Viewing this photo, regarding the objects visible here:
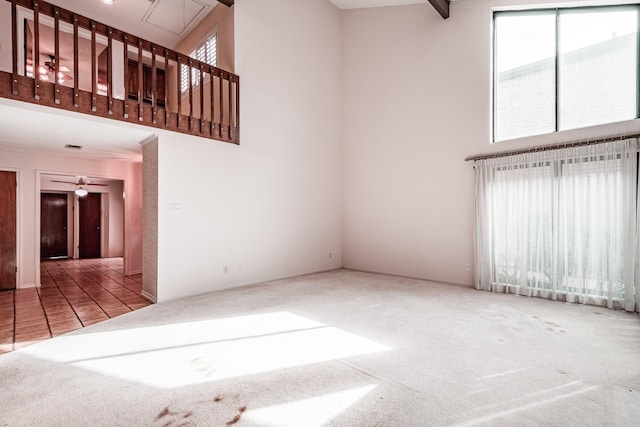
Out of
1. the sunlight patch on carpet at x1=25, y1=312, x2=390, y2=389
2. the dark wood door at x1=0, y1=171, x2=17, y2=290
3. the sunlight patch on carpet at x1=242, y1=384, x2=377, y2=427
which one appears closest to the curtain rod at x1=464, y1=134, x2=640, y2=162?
the sunlight patch on carpet at x1=25, y1=312, x2=390, y2=389

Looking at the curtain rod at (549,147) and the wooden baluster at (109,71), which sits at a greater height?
the wooden baluster at (109,71)

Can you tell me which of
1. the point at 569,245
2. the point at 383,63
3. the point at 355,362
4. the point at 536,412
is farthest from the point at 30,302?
the point at 569,245

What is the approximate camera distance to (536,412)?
206 centimetres

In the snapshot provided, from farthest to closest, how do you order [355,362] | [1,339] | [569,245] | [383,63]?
[383,63], [569,245], [1,339], [355,362]

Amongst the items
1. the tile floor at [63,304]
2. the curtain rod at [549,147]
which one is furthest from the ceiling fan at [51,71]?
the curtain rod at [549,147]

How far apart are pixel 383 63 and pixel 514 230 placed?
418 cm

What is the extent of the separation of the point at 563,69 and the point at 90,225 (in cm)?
1265

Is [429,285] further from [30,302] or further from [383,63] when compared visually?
[30,302]

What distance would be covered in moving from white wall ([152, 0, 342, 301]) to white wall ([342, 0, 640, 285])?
0.49 metres

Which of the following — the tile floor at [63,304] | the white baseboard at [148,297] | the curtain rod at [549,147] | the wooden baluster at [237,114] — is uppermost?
the wooden baluster at [237,114]

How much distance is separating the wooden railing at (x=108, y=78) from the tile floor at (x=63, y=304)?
2537mm

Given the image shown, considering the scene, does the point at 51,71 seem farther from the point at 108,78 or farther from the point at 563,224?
the point at 563,224

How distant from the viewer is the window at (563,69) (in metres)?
4.40

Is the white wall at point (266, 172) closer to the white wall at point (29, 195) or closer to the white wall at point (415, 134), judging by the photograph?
the white wall at point (415, 134)
